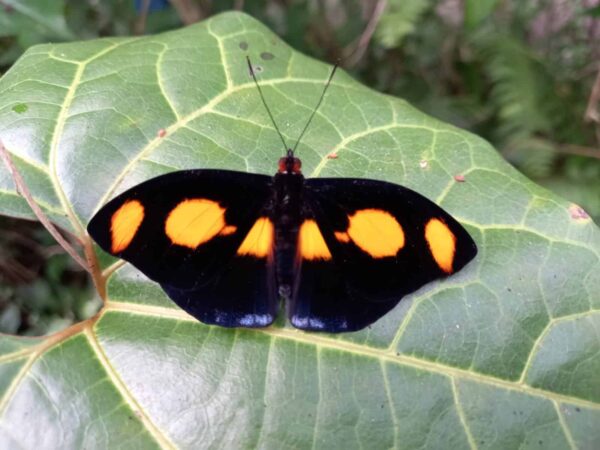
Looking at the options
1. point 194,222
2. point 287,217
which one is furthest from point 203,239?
point 287,217

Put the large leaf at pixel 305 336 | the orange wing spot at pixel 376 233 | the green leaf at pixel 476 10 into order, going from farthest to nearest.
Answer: the green leaf at pixel 476 10 → the orange wing spot at pixel 376 233 → the large leaf at pixel 305 336

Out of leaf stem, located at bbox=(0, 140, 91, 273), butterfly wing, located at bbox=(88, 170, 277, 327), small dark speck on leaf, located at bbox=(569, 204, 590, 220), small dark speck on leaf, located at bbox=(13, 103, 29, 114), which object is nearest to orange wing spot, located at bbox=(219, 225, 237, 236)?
butterfly wing, located at bbox=(88, 170, 277, 327)

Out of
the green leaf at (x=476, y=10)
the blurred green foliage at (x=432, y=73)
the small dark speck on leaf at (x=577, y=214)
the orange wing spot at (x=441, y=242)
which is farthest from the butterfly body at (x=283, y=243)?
the blurred green foliage at (x=432, y=73)

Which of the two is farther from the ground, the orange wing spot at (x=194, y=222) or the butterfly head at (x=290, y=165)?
the butterfly head at (x=290, y=165)

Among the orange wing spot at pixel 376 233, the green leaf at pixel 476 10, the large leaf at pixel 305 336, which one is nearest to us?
the large leaf at pixel 305 336

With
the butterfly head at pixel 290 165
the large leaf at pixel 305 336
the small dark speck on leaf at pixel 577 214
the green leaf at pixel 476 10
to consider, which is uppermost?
the green leaf at pixel 476 10

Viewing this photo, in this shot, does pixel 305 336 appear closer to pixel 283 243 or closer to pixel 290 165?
pixel 283 243

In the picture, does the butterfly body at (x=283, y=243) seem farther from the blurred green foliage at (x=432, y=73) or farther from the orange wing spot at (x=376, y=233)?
the blurred green foliage at (x=432, y=73)

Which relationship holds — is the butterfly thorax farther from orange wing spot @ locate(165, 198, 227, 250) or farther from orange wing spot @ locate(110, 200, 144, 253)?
→ orange wing spot @ locate(110, 200, 144, 253)
